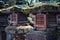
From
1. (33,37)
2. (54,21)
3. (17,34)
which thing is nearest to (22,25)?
(17,34)

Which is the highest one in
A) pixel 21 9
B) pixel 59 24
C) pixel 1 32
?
pixel 21 9

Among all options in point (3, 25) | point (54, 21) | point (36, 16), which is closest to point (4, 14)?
point (3, 25)

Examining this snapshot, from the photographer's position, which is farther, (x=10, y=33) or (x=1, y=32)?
(x=1, y=32)

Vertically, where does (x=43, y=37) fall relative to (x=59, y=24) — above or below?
below

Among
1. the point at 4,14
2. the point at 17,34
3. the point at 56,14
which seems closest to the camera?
the point at 56,14

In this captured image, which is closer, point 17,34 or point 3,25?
point 17,34

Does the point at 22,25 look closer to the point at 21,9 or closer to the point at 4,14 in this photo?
the point at 21,9

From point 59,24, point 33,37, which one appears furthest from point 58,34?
point 33,37

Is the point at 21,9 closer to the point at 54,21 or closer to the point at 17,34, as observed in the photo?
the point at 17,34

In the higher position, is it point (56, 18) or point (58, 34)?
point (56, 18)

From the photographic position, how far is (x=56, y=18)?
8.94ft

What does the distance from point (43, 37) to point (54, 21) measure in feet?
0.99

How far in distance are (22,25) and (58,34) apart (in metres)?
0.71

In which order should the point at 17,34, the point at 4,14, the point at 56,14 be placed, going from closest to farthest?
the point at 56,14
the point at 17,34
the point at 4,14
